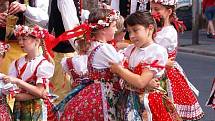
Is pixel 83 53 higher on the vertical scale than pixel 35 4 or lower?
lower

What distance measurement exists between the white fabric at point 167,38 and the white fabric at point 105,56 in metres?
0.96

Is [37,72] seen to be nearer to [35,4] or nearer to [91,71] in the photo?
[91,71]

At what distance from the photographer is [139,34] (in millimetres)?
4977

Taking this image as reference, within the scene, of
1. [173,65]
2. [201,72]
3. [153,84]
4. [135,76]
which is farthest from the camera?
[201,72]

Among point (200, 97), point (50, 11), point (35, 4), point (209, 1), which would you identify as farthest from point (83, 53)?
point (209, 1)

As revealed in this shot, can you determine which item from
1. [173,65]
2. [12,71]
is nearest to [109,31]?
[12,71]

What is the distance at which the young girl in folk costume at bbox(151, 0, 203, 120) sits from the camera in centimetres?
593

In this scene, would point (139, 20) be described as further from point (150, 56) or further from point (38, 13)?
point (38, 13)

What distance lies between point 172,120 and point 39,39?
115 centimetres

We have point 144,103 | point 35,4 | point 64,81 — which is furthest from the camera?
point 64,81

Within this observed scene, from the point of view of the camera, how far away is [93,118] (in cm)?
506

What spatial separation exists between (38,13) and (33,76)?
64 cm

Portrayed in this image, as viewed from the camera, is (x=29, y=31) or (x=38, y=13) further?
(x=38, y=13)

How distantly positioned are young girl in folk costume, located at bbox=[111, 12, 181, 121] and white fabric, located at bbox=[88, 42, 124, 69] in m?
0.06
